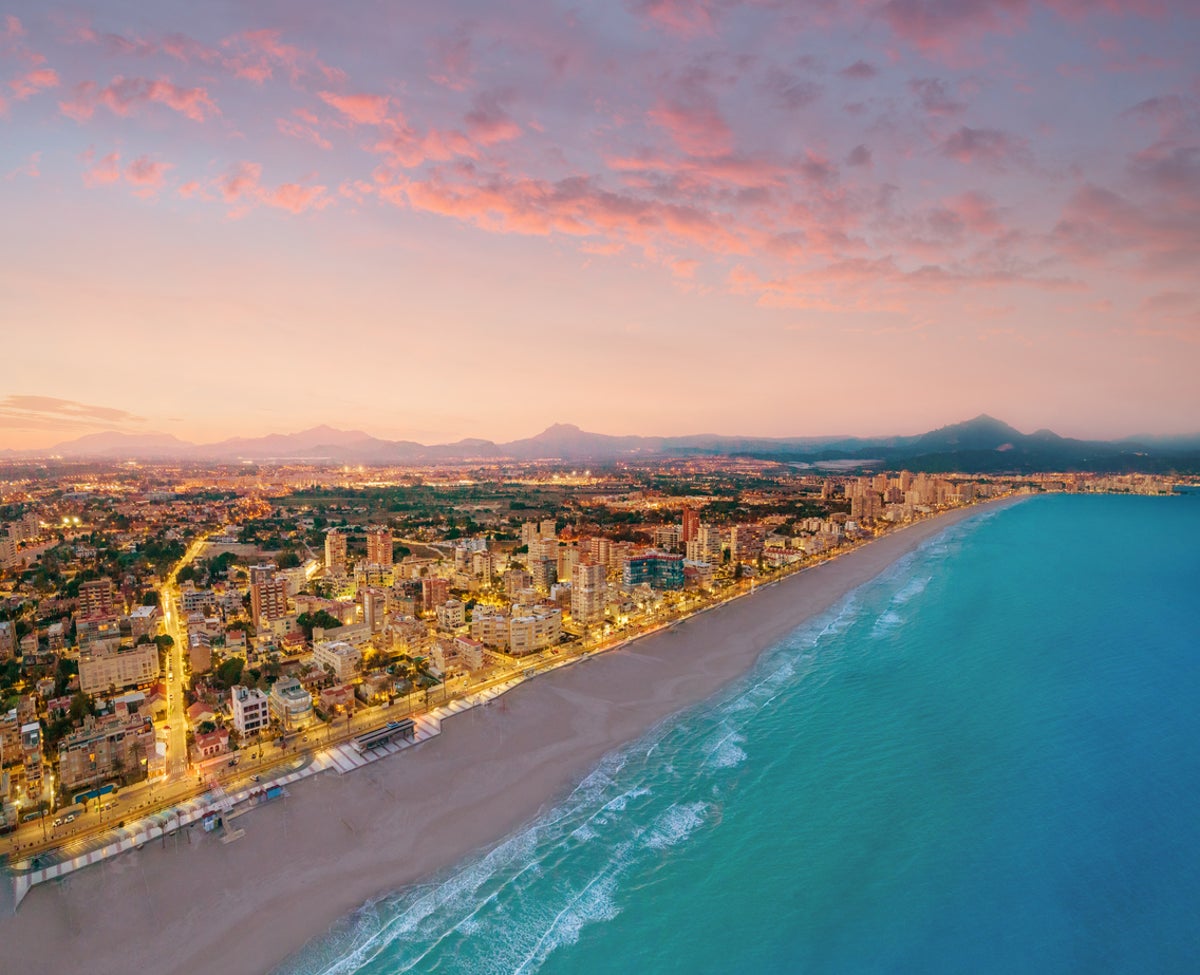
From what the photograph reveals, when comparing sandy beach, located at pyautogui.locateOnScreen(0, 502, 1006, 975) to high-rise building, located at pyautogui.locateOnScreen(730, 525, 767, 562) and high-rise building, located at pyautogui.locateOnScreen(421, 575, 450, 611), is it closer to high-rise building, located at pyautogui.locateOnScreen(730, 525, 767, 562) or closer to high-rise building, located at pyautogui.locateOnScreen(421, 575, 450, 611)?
high-rise building, located at pyautogui.locateOnScreen(421, 575, 450, 611)

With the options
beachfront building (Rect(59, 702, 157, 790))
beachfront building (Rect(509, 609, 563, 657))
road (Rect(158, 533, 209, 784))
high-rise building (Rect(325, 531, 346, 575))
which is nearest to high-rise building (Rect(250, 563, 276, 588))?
road (Rect(158, 533, 209, 784))

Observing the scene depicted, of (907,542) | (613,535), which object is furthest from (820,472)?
(613,535)

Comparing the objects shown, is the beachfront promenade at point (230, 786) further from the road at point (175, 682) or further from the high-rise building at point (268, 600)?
the high-rise building at point (268, 600)

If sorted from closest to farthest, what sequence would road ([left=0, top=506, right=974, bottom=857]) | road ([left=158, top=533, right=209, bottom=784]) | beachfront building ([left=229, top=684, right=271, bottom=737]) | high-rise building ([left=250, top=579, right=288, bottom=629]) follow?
road ([left=0, top=506, right=974, bottom=857])
road ([left=158, top=533, right=209, bottom=784])
beachfront building ([left=229, top=684, right=271, bottom=737])
high-rise building ([left=250, top=579, right=288, bottom=629])

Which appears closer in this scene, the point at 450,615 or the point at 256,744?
the point at 256,744

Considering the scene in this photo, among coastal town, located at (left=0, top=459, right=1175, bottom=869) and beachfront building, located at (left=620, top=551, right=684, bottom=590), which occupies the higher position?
beachfront building, located at (left=620, top=551, right=684, bottom=590)

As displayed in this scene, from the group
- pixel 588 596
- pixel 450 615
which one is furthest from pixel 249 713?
pixel 588 596

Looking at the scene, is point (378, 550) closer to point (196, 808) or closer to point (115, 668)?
point (115, 668)
